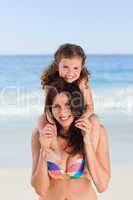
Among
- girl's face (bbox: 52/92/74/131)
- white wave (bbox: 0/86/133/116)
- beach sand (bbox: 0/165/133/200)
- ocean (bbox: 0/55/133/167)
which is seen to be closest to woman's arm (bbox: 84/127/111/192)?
girl's face (bbox: 52/92/74/131)

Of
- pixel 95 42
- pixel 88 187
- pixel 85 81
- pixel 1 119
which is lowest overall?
pixel 1 119

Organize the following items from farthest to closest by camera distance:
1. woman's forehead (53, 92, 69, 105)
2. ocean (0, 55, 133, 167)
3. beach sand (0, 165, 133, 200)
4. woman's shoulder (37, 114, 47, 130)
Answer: ocean (0, 55, 133, 167) < beach sand (0, 165, 133, 200) < woman's shoulder (37, 114, 47, 130) < woman's forehead (53, 92, 69, 105)

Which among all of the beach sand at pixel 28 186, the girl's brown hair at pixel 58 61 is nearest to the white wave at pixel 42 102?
the beach sand at pixel 28 186

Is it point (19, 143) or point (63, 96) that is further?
point (19, 143)

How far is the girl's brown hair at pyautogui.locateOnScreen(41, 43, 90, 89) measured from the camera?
151cm

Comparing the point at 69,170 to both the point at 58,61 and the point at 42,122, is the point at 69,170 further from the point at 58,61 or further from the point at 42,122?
the point at 58,61

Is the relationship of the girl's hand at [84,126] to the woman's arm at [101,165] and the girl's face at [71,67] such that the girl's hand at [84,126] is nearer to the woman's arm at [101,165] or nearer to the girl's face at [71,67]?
the woman's arm at [101,165]

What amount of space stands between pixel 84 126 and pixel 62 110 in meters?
0.08

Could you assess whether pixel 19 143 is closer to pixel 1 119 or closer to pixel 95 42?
pixel 1 119

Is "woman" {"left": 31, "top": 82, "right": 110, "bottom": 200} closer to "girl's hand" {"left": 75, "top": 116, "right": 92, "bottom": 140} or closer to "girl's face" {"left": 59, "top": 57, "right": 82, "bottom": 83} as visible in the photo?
"girl's hand" {"left": 75, "top": 116, "right": 92, "bottom": 140}

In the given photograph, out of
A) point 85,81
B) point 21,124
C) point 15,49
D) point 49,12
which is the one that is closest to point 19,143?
point 21,124

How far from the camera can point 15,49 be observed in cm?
888

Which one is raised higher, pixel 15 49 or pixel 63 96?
pixel 63 96

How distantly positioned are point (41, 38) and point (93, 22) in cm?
105
